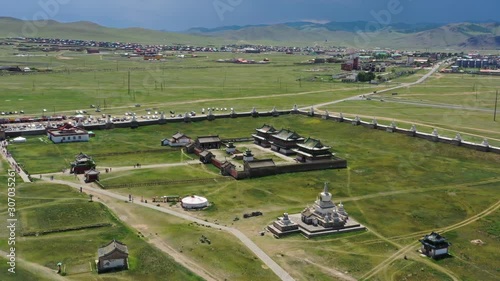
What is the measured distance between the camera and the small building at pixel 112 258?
4366 centimetres

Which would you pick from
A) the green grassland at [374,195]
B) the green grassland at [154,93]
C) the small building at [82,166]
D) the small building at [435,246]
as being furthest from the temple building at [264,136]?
the small building at [435,246]

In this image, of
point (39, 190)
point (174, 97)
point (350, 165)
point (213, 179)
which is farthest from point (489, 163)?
point (174, 97)

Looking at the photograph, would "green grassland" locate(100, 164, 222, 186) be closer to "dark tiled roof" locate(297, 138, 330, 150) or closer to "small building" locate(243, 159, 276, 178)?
"small building" locate(243, 159, 276, 178)

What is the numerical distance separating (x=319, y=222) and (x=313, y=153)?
24458 millimetres

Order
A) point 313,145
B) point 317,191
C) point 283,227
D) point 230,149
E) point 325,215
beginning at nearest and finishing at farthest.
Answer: point 283,227 → point 325,215 → point 317,191 → point 313,145 → point 230,149

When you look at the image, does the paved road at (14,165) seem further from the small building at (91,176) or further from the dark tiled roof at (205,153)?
the dark tiled roof at (205,153)

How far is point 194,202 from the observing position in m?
60.4

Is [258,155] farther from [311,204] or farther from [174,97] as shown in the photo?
[174,97]

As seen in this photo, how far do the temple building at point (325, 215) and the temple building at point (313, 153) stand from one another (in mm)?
21753

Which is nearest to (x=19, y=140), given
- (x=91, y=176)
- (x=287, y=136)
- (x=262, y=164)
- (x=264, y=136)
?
(x=91, y=176)

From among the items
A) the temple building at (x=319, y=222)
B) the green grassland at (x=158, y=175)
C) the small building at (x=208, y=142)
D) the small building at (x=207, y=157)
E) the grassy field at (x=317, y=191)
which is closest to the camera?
the grassy field at (x=317, y=191)

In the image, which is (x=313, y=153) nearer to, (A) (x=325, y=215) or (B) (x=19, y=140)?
(A) (x=325, y=215)
